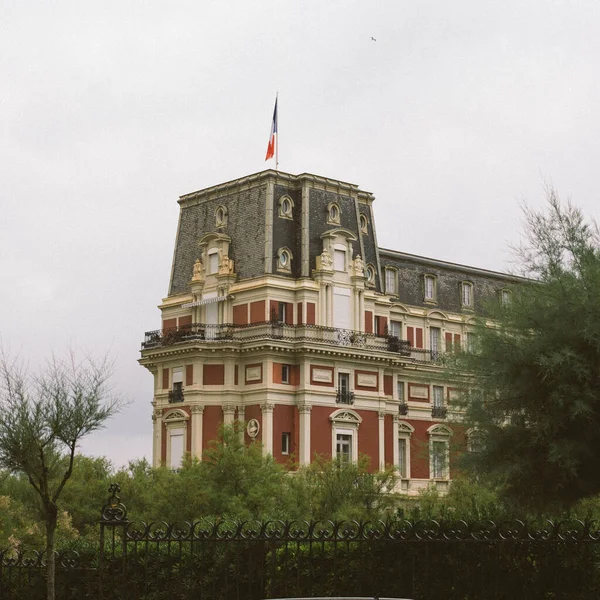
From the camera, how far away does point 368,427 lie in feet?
182

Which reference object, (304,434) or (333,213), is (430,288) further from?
(304,434)

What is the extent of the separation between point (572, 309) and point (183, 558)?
7154 millimetres

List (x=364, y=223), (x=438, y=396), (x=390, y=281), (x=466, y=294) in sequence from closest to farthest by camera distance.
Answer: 1. (x=364, y=223)
2. (x=438, y=396)
3. (x=390, y=281)
4. (x=466, y=294)

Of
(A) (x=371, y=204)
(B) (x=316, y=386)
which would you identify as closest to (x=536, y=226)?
(B) (x=316, y=386)

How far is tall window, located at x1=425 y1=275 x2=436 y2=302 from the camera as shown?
6339 cm

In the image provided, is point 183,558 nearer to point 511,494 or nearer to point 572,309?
point 511,494

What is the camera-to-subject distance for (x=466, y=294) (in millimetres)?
65500

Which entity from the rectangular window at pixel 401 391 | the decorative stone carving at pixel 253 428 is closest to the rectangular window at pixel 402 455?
the rectangular window at pixel 401 391

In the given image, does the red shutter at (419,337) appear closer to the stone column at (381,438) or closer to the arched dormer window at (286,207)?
the stone column at (381,438)

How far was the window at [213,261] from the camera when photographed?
56938mm

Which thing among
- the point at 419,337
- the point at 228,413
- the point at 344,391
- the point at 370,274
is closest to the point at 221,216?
the point at 370,274

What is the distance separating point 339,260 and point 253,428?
30.1 feet

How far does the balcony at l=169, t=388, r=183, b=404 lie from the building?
11 cm

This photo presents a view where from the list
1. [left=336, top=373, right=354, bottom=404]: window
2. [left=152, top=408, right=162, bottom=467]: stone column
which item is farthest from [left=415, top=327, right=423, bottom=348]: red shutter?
[left=152, top=408, right=162, bottom=467]: stone column
